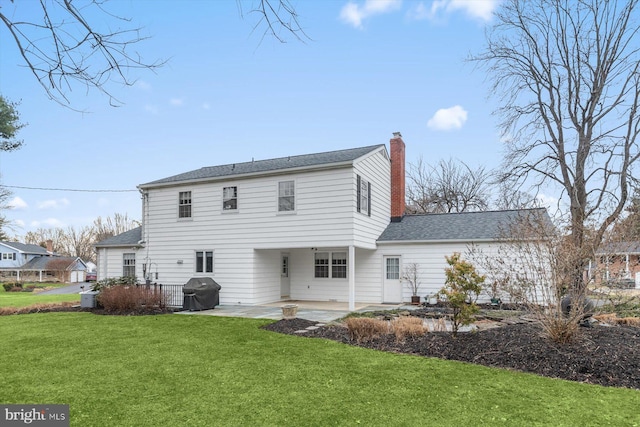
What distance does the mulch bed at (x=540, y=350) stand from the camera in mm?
5884

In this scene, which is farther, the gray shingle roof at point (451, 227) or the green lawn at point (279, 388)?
the gray shingle roof at point (451, 227)

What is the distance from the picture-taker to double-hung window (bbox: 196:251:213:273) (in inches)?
634

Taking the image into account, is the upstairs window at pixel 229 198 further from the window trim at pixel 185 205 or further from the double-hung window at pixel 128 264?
the double-hung window at pixel 128 264

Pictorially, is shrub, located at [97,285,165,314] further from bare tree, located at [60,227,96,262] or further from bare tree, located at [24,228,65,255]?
bare tree, located at [24,228,65,255]

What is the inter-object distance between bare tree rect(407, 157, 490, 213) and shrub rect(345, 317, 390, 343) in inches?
938

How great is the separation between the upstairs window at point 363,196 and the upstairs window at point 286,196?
240 centimetres

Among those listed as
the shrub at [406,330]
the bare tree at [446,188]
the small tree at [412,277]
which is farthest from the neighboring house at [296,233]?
the bare tree at [446,188]

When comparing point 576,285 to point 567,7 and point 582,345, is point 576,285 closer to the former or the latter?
point 582,345

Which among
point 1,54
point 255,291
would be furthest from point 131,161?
point 1,54

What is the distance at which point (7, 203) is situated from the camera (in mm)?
29875

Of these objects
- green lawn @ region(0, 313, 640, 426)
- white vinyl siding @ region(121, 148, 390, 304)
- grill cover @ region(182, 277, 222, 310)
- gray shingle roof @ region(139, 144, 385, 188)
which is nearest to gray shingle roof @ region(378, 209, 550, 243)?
white vinyl siding @ region(121, 148, 390, 304)

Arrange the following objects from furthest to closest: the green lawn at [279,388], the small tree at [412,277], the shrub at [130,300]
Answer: the small tree at [412,277]
the shrub at [130,300]
the green lawn at [279,388]

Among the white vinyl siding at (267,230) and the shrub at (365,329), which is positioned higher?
the white vinyl siding at (267,230)

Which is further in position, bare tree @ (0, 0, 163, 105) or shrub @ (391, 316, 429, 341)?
shrub @ (391, 316, 429, 341)
